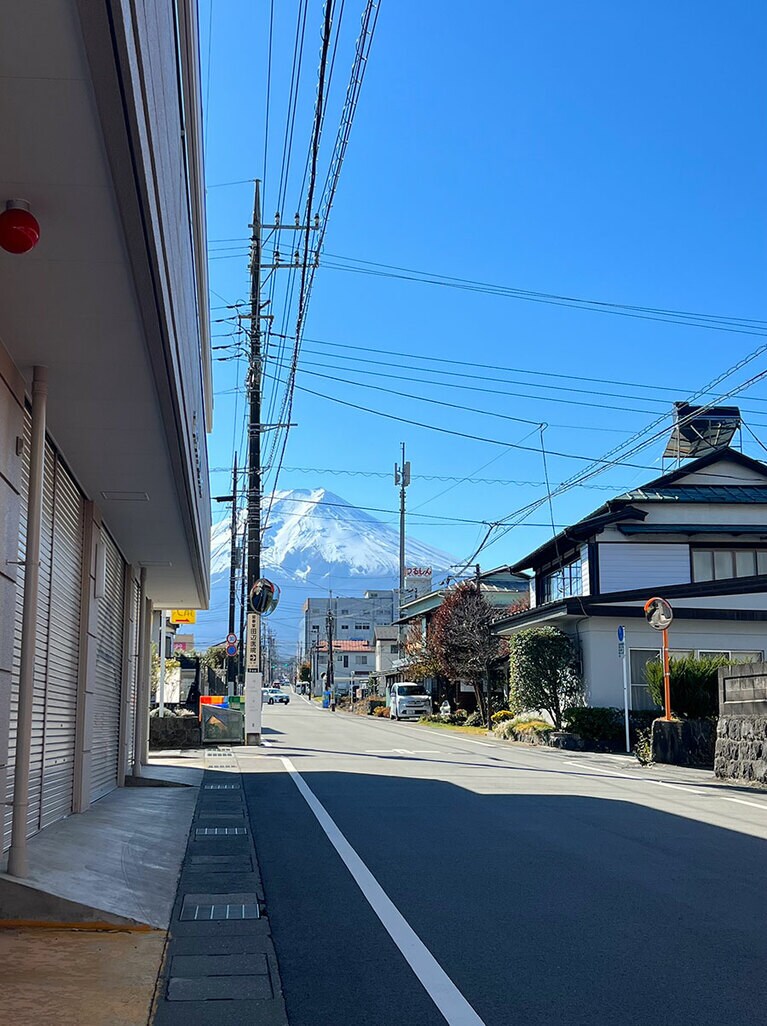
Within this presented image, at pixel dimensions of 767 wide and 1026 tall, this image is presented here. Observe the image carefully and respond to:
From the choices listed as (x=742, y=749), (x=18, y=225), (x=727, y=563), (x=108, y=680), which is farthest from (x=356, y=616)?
(x=18, y=225)

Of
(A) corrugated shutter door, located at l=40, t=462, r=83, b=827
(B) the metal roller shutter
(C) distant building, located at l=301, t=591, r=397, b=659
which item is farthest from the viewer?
(C) distant building, located at l=301, t=591, r=397, b=659

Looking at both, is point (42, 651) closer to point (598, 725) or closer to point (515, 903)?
point (515, 903)

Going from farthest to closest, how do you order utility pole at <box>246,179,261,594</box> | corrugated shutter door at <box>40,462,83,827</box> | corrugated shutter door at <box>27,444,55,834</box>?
1. utility pole at <box>246,179,261,594</box>
2. corrugated shutter door at <box>40,462,83,827</box>
3. corrugated shutter door at <box>27,444,55,834</box>

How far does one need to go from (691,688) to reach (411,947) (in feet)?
55.0

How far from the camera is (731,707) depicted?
16.4 m

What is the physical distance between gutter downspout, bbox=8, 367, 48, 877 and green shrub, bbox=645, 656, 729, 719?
55.6 feet

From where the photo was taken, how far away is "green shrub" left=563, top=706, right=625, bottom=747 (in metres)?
27.4

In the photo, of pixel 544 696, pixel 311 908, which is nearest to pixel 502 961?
pixel 311 908

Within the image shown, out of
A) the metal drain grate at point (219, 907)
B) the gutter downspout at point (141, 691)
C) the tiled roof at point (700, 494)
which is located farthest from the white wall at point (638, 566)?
the metal drain grate at point (219, 907)

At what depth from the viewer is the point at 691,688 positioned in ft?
70.5

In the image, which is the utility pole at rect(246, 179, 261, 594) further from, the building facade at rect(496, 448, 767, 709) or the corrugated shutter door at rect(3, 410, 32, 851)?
the corrugated shutter door at rect(3, 410, 32, 851)

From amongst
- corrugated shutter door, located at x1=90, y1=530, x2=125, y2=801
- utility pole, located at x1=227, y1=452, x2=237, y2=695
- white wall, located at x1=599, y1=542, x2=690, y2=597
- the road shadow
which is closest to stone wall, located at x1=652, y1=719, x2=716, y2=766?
the road shadow

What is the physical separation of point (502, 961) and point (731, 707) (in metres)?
11.8

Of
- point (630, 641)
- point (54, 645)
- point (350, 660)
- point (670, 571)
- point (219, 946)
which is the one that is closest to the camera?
point (219, 946)
